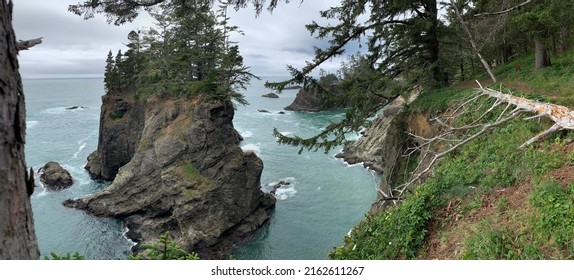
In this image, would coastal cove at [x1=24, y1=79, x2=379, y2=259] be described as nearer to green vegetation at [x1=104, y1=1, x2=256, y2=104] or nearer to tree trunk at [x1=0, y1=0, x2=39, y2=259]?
green vegetation at [x1=104, y1=1, x2=256, y2=104]

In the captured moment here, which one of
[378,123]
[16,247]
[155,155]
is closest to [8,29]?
[16,247]

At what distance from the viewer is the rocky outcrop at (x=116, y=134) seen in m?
44.5

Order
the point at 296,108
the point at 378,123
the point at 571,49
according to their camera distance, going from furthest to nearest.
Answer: the point at 296,108, the point at 378,123, the point at 571,49

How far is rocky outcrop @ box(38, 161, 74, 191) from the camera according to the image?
38375mm

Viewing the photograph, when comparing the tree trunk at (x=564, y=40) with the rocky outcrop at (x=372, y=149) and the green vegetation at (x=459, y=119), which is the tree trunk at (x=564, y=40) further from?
the rocky outcrop at (x=372, y=149)

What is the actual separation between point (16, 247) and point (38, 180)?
150 ft

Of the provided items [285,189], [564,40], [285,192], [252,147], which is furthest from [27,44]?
[252,147]

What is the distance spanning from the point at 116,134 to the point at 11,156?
156 ft

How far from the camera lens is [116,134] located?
4541 centimetres

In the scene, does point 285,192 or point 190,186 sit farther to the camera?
point 285,192

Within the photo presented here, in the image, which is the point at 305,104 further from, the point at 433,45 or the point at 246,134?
the point at 433,45

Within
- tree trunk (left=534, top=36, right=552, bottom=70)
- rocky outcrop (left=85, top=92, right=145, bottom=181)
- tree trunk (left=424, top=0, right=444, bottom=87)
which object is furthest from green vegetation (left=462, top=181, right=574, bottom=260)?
rocky outcrop (left=85, top=92, right=145, bottom=181)

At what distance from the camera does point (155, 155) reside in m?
32.3

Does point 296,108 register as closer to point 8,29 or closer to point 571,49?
point 571,49
